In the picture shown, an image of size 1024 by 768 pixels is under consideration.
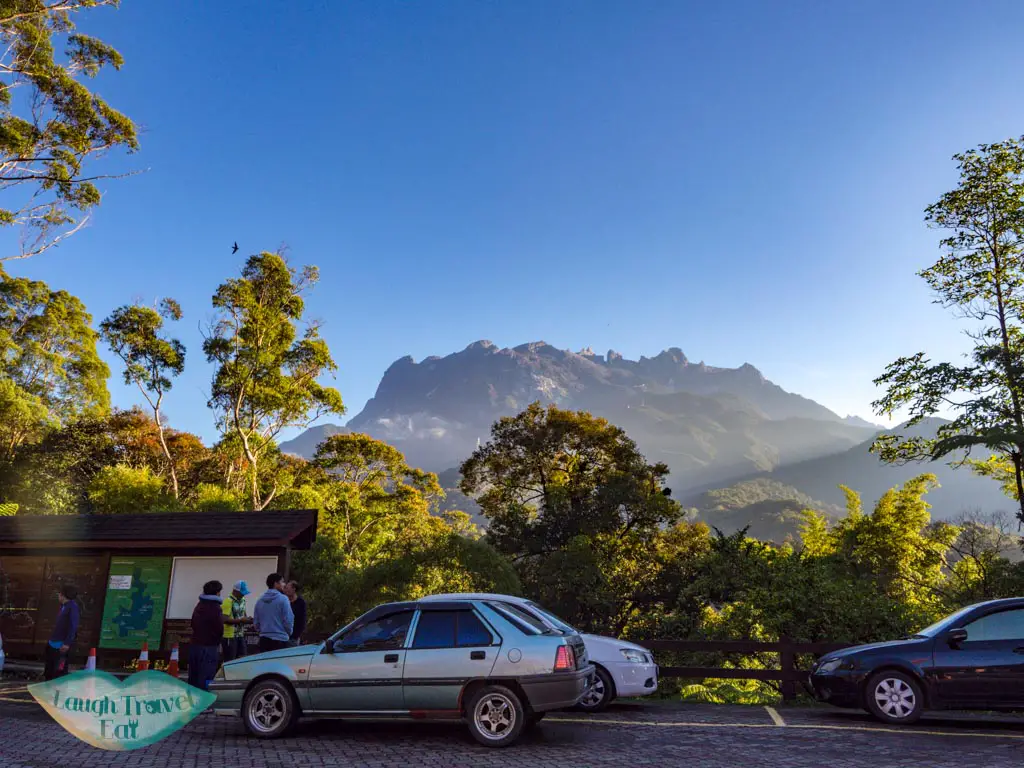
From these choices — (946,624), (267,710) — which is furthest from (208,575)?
(946,624)

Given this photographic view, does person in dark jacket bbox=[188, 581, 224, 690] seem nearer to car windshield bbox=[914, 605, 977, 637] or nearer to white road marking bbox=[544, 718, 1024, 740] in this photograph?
white road marking bbox=[544, 718, 1024, 740]

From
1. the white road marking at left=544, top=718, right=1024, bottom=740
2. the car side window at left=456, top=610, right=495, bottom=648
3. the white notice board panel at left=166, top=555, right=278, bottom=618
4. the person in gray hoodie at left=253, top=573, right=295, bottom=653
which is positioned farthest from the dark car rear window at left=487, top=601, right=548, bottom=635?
the white notice board panel at left=166, top=555, right=278, bottom=618

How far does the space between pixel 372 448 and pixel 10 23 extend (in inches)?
1137

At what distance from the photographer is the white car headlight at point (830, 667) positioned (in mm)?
8952

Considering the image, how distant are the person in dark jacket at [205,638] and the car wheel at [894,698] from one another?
8.60 meters

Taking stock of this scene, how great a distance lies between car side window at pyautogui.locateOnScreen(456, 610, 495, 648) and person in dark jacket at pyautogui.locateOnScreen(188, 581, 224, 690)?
3816 mm

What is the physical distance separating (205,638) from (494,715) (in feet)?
14.8

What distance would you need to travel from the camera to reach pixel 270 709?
7699 mm

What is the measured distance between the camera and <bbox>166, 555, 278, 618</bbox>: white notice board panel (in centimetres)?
1412

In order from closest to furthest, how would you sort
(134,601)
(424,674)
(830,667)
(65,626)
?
(424,674), (830,667), (65,626), (134,601)

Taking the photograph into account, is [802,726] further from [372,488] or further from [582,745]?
[372,488]

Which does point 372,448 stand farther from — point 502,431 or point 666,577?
point 666,577

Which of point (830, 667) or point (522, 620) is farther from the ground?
point (522, 620)

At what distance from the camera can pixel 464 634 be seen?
7301 mm
